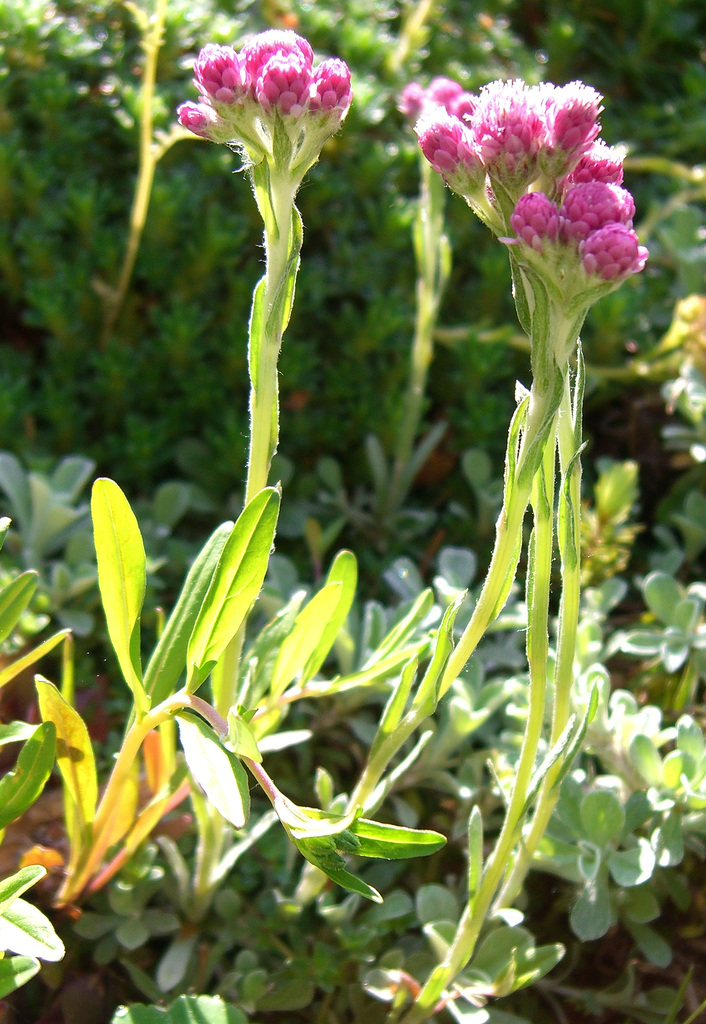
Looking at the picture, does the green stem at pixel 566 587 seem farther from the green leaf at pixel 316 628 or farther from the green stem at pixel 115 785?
the green stem at pixel 115 785

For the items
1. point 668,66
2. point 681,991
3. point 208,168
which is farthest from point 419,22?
point 681,991

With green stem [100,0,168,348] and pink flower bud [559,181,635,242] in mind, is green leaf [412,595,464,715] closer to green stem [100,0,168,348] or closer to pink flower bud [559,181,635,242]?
pink flower bud [559,181,635,242]

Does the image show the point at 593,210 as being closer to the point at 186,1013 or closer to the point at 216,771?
the point at 216,771

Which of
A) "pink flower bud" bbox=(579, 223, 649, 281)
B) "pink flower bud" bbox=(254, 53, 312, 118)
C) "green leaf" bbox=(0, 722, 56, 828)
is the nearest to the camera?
"pink flower bud" bbox=(579, 223, 649, 281)

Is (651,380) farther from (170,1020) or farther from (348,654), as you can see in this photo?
(170,1020)

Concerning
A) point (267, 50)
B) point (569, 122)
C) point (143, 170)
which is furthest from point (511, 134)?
point (143, 170)

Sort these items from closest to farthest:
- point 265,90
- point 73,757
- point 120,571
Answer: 1. point 265,90
2. point 120,571
3. point 73,757

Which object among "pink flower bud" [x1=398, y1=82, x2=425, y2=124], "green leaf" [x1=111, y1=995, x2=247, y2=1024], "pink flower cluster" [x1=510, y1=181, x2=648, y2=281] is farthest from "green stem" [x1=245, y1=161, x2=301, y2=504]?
"pink flower bud" [x1=398, y1=82, x2=425, y2=124]
